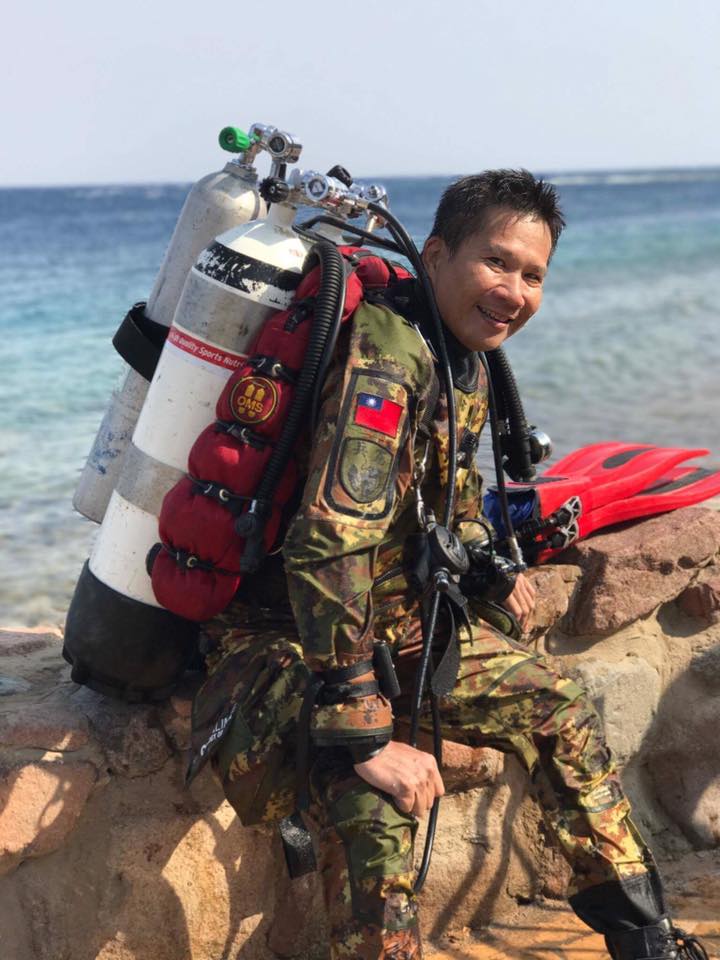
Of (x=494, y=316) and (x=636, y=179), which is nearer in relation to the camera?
(x=494, y=316)

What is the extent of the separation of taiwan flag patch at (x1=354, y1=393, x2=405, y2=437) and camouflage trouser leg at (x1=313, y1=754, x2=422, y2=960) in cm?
65

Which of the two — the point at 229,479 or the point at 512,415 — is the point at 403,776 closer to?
the point at 229,479

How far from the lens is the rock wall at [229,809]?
272 cm

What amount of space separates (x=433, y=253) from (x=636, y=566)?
1.15 metres

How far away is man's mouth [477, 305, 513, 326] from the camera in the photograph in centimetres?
267

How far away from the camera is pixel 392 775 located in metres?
2.30

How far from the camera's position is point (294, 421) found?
7.91 feet

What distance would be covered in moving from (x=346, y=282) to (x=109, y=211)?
46.1 metres

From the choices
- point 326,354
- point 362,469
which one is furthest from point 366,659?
point 326,354

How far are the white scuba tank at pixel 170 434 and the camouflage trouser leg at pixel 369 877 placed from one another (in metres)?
0.56

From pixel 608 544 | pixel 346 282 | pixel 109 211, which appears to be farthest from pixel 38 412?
pixel 109 211

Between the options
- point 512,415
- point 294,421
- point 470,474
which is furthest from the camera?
point 512,415

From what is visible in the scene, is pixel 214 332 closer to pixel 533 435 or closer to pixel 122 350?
pixel 122 350

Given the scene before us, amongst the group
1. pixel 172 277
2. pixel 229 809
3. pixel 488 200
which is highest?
pixel 488 200
